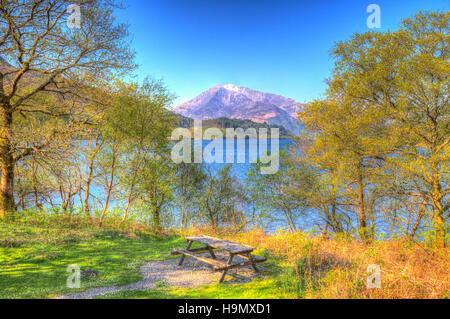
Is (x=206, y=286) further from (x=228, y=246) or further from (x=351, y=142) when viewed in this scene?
(x=351, y=142)

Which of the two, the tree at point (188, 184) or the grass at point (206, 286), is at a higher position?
the tree at point (188, 184)

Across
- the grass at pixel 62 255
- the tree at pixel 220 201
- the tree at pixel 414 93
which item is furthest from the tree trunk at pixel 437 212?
the grass at pixel 62 255

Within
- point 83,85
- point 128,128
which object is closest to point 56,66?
point 83,85

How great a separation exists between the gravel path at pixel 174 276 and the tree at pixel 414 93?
8419mm

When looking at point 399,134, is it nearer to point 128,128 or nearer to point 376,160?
point 376,160

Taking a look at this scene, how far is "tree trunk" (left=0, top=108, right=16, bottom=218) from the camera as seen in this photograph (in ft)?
37.7

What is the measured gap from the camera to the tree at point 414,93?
1147 cm

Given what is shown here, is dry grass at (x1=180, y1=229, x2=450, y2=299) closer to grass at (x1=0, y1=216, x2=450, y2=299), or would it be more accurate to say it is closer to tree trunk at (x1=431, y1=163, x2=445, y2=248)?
grass at (x1=0, y1=216, x2=450, y2=299)

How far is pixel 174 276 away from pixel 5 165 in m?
9.64

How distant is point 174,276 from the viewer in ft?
23.3

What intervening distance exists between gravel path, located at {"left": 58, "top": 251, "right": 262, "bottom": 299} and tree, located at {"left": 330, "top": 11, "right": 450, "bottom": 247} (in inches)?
331

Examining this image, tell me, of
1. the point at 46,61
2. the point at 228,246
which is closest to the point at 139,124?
the point at 46,61

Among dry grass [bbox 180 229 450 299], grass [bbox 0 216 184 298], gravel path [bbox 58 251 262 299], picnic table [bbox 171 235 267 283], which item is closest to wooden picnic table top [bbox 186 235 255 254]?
picnic table [bbox 171 235 267 283]

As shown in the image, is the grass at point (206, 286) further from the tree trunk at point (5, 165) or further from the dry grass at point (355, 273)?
the tree trunk at point (5, 165)
